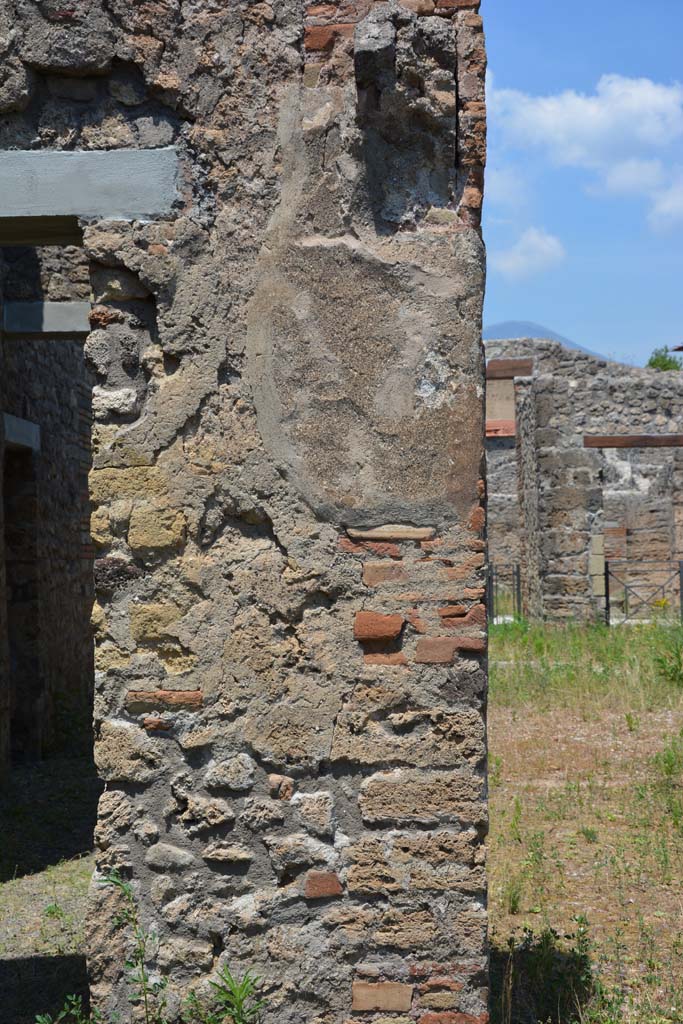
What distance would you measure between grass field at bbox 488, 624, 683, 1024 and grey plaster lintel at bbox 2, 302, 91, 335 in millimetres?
4076

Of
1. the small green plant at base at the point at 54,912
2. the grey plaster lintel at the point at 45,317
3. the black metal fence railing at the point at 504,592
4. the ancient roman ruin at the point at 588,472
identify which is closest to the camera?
the small green plant at base at the point at 54,912

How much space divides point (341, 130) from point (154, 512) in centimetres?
133

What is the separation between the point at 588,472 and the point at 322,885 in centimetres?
1091

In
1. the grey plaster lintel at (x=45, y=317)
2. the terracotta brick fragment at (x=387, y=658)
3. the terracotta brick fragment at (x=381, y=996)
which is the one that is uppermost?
the grey plaster lintel at (x=45, y=317)

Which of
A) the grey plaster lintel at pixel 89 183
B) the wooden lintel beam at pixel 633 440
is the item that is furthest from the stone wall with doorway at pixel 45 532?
the wooden lintel beam at pixel 633 440

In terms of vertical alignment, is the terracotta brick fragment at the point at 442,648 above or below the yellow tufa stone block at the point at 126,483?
below

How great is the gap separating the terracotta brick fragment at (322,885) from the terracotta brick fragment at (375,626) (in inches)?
28.3

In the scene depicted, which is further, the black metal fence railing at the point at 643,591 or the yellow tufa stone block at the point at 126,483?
the black metal fence railing at the point at 643,591

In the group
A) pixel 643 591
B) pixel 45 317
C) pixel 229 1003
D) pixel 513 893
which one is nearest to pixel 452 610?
pixel 229 1003

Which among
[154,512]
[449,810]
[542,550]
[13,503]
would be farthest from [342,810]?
[542,550]

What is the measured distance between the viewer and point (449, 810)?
11.0 feet

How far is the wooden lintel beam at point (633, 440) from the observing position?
14.1 meters

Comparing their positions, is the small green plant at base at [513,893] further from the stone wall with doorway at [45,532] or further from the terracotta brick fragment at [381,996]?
the stone wall with doorway at [45,532]

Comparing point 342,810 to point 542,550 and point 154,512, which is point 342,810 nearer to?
Answer: point 154,512
